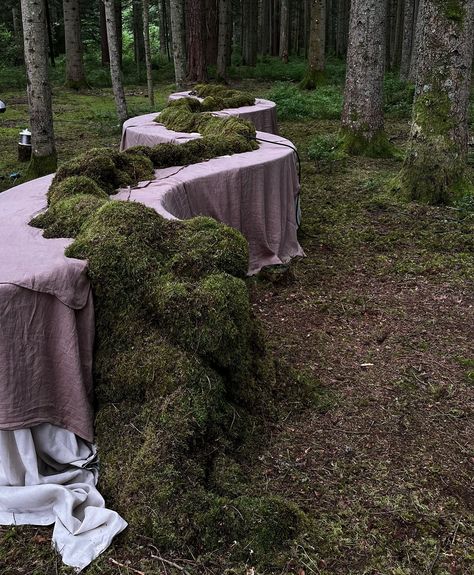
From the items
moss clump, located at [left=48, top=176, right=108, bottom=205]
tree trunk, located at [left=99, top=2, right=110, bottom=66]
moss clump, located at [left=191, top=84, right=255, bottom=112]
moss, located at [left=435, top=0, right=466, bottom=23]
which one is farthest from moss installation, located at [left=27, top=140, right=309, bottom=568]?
tree trunk, located at [left=99, top=2, right=110, bottom=66]

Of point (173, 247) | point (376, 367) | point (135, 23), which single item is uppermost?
point (135, 23)

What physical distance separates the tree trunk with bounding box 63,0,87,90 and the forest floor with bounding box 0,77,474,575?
1402cm

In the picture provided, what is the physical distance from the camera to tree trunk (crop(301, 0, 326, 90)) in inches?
662

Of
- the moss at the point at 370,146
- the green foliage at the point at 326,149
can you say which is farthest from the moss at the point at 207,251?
the moss at the point at 370,146

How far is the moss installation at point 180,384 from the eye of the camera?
8.73 ft

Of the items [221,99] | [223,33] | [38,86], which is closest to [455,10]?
[221,99]

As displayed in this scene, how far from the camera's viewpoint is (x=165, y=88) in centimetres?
2219

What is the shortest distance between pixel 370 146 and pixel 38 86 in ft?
18.4

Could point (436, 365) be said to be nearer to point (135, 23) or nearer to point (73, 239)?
point (73, 239)

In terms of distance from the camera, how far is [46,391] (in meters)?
3.09

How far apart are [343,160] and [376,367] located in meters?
6.53

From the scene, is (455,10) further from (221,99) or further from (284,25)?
(284,25)

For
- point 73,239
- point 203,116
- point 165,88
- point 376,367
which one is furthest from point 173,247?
point 165,88

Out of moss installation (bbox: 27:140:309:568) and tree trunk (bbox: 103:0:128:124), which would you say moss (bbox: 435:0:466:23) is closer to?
moss installation (bbox: 27:140:309:568)
